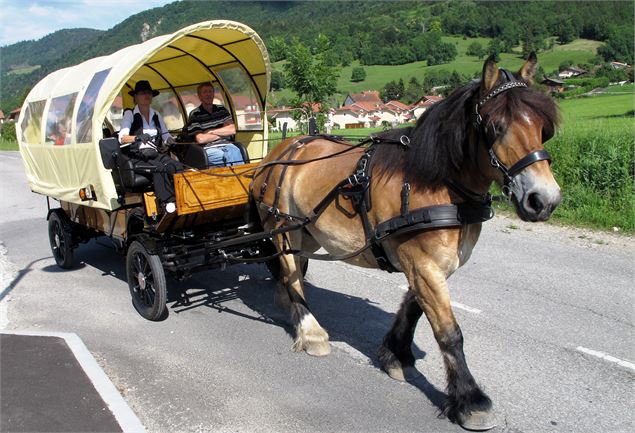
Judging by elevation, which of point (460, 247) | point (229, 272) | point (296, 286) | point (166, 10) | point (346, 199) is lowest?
point (229, 272)

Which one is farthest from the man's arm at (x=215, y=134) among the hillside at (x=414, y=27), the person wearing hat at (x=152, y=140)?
the hillside at (x=414, y=27)

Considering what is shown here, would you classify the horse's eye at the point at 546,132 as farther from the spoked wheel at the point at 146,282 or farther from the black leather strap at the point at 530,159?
the spoked wheel at the point at 146,282

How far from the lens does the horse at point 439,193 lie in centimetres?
295

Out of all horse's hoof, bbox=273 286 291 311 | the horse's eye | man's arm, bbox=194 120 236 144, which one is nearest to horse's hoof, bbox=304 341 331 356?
horse's hoof, bbox=273 286 291 311

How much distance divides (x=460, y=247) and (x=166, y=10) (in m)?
115

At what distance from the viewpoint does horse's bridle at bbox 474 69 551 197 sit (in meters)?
2.87

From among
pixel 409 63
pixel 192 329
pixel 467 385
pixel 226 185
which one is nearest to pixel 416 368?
pixel 467 385

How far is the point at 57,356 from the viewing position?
4453mm

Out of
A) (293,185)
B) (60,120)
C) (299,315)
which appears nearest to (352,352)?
(299,315)

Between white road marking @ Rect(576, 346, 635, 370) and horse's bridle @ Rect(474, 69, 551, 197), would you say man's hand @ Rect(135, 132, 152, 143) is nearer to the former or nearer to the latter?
horse's bridle @ Rect(474, 69, 551, 197)

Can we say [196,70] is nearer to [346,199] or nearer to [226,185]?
[226,185]

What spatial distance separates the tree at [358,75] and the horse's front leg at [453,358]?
303ft

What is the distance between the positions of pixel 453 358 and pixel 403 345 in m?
0.75

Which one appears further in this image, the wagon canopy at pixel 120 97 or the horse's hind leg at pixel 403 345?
the wagon canopy at pixel 120 97
